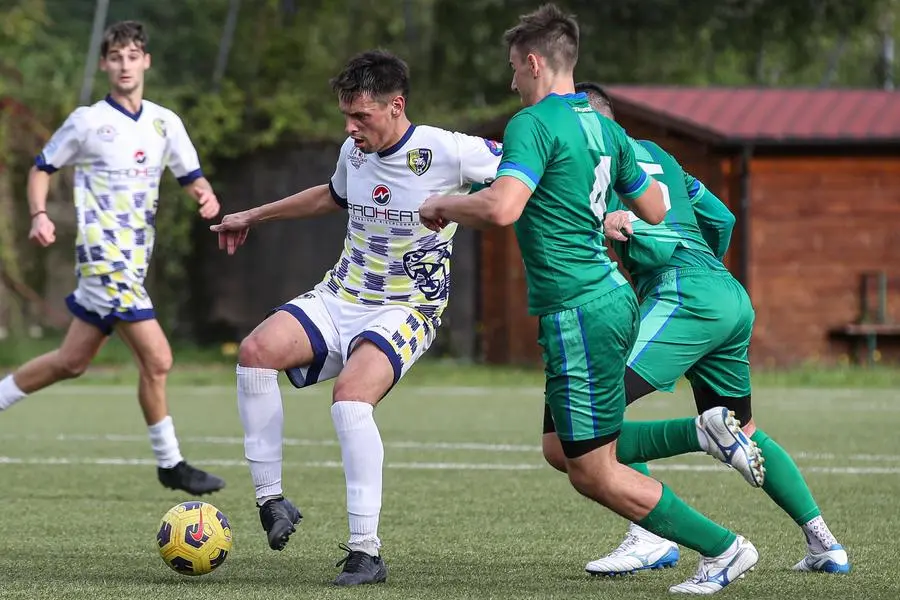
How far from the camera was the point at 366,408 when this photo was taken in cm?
599

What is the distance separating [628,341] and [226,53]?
2106cm

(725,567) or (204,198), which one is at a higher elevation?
(204,198)

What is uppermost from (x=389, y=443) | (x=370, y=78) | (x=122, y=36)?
(x=122, y=36)

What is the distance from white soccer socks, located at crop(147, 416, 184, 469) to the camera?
873 centimetres

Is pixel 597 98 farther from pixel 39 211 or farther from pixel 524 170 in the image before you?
pixel 39 211

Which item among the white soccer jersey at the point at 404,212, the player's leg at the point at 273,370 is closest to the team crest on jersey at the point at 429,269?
the white soccer jersey at the point at 404,212

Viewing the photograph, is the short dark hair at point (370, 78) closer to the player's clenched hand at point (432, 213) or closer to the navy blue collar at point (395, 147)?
the navy blue collar at point (395, 147)

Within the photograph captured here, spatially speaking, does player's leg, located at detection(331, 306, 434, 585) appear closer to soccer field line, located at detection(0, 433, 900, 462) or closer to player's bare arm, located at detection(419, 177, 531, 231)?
player's bare arm, located at detection(419, 177, 531, 231)

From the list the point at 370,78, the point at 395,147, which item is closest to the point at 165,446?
the point at 395,147

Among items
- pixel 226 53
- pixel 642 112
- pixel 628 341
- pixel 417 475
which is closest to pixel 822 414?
pixel 417 475

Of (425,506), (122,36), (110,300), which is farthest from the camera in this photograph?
(110,300)

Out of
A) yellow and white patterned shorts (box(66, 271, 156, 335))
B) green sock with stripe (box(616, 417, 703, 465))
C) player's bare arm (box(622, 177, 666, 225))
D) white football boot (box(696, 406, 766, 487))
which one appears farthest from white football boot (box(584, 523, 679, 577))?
yellow and white patterned shorts (box(66, 271, 156, 335))

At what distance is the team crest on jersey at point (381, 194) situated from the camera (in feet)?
20.5

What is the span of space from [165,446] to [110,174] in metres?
1.53
